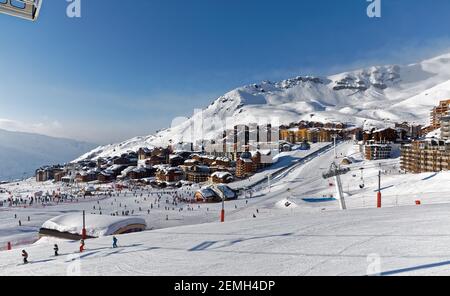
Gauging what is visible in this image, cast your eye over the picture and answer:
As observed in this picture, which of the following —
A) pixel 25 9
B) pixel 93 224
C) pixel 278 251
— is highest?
pixel 25 9

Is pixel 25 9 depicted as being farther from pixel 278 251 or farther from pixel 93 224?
pixel 93 224

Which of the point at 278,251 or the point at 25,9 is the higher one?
the point at 25,9

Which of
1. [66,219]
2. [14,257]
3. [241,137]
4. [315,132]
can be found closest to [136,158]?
[241,137]

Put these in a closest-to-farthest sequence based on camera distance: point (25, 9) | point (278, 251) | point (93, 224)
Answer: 1. point (25, 9)
2. point (278, 251)
3. point (93, 224)

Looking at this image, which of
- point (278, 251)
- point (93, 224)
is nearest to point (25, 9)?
A: point (278, 251)

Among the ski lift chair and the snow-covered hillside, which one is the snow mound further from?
the ski lift chair

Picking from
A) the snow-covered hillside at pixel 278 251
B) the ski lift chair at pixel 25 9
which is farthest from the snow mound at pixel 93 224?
the ski lift chair at pixel 25 9

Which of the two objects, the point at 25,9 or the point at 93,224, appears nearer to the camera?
the point at 25,9

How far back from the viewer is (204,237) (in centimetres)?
1143

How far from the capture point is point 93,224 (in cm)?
1944

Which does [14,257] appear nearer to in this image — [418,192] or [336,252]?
[336,252]

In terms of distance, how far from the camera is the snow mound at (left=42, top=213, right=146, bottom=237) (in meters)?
18.6

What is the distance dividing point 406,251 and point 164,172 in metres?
68.6

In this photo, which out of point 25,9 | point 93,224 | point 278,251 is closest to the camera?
point 25,9
